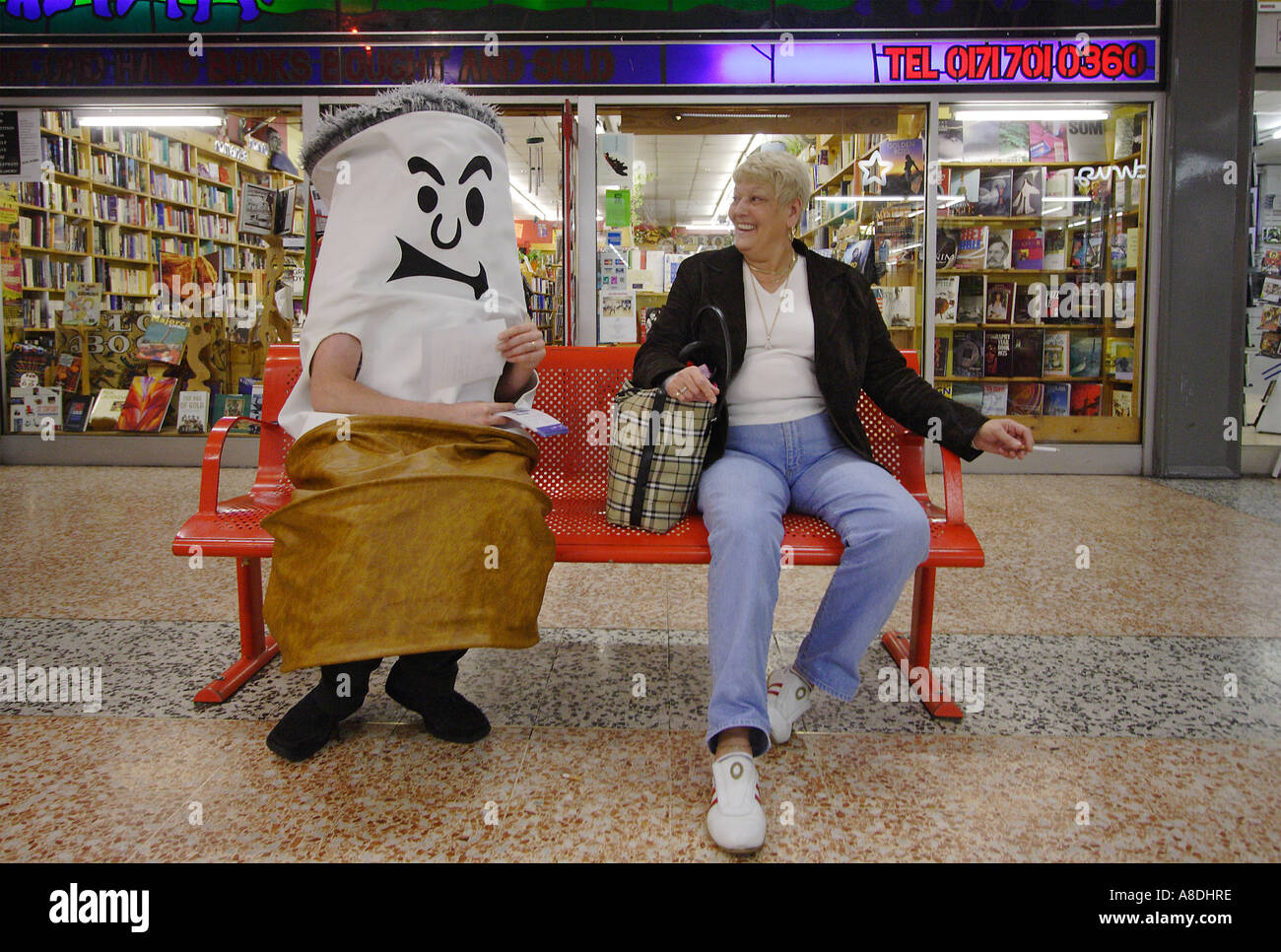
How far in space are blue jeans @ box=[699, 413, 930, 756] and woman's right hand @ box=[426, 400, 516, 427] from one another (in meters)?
0.49

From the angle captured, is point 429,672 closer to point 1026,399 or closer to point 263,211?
point 263,211

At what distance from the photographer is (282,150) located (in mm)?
6117

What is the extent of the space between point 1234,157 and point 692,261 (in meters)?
4.81

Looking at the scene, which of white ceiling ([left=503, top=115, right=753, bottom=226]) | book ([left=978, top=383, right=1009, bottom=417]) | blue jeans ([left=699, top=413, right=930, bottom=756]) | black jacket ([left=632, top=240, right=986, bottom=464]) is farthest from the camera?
white ceiling ([left=503, top=115, right=753, bottom=226])

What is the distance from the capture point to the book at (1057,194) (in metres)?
5.86

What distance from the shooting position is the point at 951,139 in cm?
568

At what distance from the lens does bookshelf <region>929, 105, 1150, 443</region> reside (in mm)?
5691

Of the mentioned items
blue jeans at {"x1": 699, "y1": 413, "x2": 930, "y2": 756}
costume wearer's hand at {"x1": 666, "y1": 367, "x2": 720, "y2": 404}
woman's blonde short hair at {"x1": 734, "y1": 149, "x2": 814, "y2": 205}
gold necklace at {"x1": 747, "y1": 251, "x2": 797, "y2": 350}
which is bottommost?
blue jeans at {"x1": 699, "y1": 413, "x2": 930, "y2": 756}

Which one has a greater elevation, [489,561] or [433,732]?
[489,561]

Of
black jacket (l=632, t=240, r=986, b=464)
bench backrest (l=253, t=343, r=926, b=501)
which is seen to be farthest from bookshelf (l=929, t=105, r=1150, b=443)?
black jacket (l=632, t=240, r=986, b=464)

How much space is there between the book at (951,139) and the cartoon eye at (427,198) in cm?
480

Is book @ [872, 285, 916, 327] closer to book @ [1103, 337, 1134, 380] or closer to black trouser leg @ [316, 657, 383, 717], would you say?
book @ [1103, 337, 1134, 380]

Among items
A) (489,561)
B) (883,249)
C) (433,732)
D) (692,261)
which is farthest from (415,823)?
(883,249)

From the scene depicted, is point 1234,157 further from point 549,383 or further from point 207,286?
point 207,286
